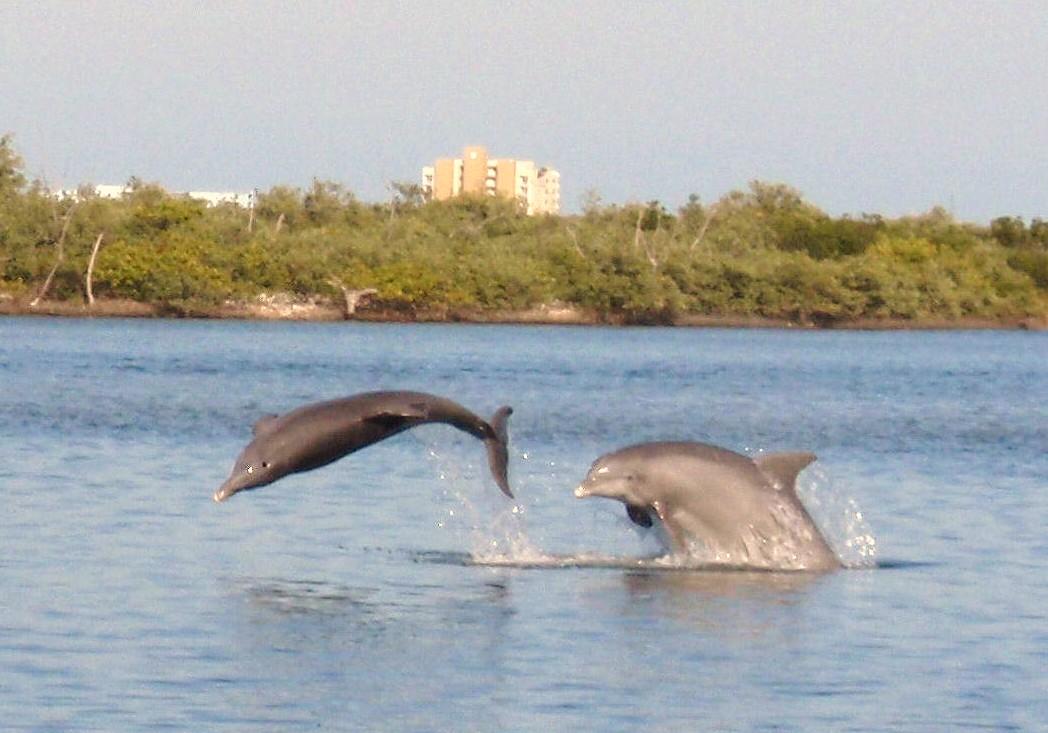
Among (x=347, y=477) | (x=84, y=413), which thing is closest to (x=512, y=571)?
(x=347, y=477)

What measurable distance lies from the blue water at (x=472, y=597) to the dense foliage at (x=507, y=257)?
78.8 meters

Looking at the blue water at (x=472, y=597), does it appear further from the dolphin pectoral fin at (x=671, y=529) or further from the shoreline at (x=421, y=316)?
the shoreline at (x=421, y=316)

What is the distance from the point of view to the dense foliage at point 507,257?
124m

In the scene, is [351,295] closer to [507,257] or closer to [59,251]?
[507,257]

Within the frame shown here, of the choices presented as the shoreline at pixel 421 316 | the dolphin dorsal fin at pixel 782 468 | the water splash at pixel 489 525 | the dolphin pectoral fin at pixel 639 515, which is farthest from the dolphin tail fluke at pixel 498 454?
the shoreline at pixel 421 316

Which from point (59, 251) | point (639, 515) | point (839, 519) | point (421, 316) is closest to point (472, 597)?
point (639, 515)

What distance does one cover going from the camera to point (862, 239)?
526ft

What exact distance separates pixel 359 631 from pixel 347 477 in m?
12.8

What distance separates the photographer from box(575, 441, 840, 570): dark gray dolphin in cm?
1939

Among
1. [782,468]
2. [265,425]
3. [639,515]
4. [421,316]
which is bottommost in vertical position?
[421,316]

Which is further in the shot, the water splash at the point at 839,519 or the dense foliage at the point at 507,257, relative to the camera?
the dense foliage at the point at 507,257

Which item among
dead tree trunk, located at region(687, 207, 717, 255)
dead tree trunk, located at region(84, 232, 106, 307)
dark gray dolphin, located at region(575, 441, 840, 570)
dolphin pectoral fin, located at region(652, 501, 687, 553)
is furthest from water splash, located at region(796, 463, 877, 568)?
dead tree trunk, located at region(687, 207, 717, 255)

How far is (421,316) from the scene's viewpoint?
5374 inches

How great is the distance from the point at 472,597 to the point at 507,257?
114 metres
